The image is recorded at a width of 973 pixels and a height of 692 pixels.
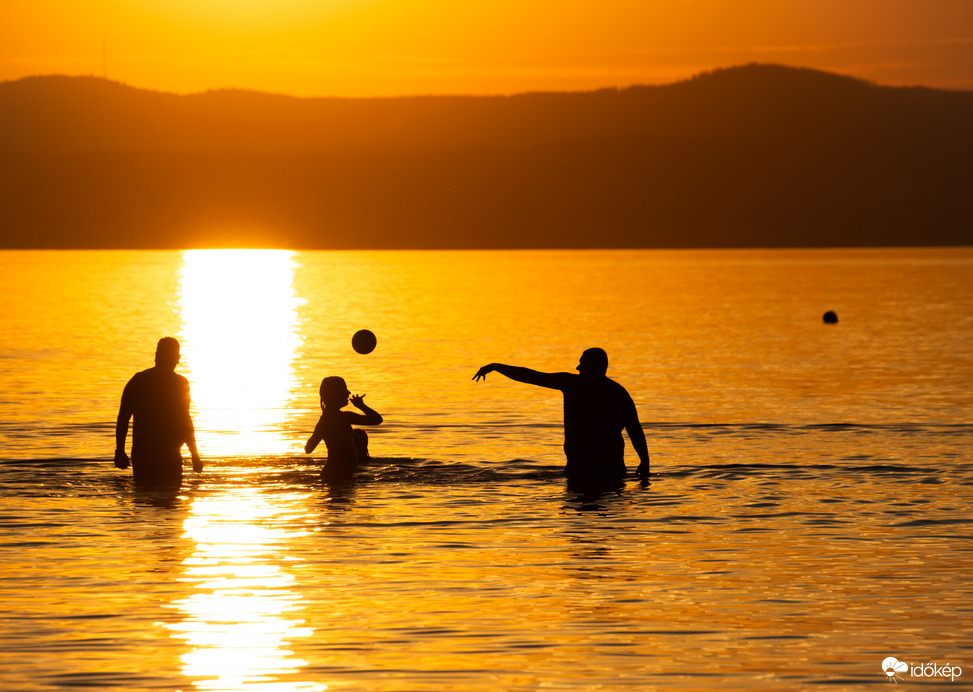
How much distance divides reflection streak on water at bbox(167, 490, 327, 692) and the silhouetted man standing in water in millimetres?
3332

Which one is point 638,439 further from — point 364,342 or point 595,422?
point 364,342

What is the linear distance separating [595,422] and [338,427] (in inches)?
132

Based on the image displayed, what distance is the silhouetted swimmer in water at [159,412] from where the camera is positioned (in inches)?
757

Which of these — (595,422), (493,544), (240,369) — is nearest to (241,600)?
(493,544)

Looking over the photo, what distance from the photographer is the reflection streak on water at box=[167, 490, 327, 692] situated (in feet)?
37.3

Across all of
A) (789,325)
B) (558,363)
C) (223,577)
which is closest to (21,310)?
(789,325)

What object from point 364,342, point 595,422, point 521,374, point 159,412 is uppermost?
point 364,342

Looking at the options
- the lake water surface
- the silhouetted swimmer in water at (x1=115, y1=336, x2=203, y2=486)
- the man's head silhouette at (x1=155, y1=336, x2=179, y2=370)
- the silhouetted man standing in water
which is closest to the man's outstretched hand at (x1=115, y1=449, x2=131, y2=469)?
the silhouetted swimmer in water at (x1=115, y1=336, x2=203, y2=486)

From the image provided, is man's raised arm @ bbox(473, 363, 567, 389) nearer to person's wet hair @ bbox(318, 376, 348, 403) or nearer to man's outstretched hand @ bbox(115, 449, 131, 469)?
person's wet hair @ bbox(318, 376, 348, 403)

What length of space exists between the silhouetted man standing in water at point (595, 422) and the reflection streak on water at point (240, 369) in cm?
727

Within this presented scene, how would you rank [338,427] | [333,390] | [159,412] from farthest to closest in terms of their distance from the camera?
[338,427]
[333,390]
[159,412]

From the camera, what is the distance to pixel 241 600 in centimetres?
1381

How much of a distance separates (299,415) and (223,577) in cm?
1795

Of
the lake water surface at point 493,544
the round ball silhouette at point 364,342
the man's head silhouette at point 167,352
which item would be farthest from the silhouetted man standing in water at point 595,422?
the round ball silhouette at point 364,342
